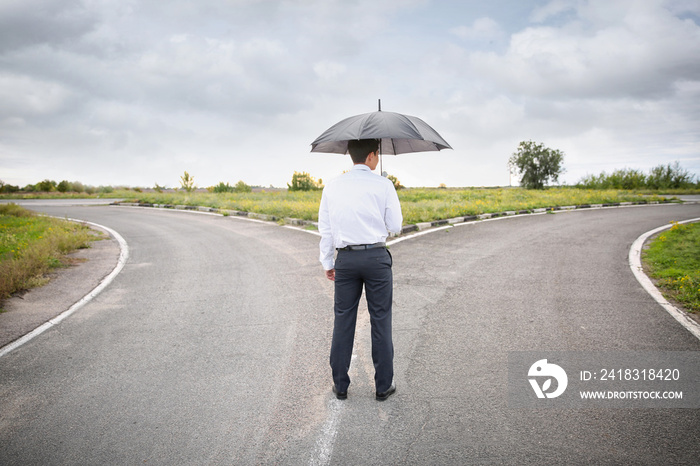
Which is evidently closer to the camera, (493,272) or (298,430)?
(298,430)

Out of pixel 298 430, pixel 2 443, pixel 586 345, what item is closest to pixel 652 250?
pixel 586 345

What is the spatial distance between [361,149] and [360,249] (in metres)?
0.82

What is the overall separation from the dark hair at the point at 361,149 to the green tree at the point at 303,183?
38.7 m

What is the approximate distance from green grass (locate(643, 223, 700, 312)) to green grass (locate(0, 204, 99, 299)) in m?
10.4

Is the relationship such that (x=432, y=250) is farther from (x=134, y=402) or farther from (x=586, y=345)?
(x=134, y=402)

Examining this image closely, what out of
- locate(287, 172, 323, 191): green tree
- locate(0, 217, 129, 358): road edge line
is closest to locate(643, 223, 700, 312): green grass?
locate(0, 217, 129, 358): road edge line

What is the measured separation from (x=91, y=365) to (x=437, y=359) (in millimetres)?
3554

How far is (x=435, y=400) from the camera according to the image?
129 inches

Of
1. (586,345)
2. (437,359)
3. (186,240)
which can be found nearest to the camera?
(437,359)

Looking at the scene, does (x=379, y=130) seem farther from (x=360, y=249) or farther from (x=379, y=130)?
(x=360, y=249)

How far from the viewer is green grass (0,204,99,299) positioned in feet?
22.4

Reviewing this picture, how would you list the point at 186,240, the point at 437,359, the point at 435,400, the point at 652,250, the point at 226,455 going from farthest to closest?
the point at 186,240 < the point at 652,250 < the point at 437,359 < the point at 435,400 < the point at 226,455

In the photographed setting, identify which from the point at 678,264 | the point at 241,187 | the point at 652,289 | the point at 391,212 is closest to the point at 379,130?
the point at 391,212

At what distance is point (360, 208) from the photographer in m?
3.09
